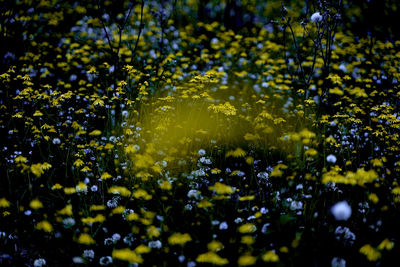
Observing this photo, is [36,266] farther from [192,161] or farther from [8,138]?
[8,138]

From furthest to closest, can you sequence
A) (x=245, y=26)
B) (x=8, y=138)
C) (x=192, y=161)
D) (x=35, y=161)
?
(x=245, y=26), (x=8, y=138), (x=35, y=161), (x=192, y=161)

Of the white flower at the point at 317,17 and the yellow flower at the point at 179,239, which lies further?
the white flower at the point at 317,17

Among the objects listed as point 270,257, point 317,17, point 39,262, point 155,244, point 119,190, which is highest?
point 317,17

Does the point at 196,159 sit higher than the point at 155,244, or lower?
higher

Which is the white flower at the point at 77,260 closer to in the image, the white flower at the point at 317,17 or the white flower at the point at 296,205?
the white flower at the point at 296,205

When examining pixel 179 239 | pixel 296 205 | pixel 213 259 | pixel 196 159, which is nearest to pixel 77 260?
pixel 179 239

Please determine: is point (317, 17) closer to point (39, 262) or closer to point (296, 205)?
point (296, 205)

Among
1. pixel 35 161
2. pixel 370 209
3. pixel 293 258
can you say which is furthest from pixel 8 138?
pixel 370 209

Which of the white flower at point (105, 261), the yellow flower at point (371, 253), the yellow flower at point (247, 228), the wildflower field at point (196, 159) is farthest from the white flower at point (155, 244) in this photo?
the yellow flower at point (371, 253)
